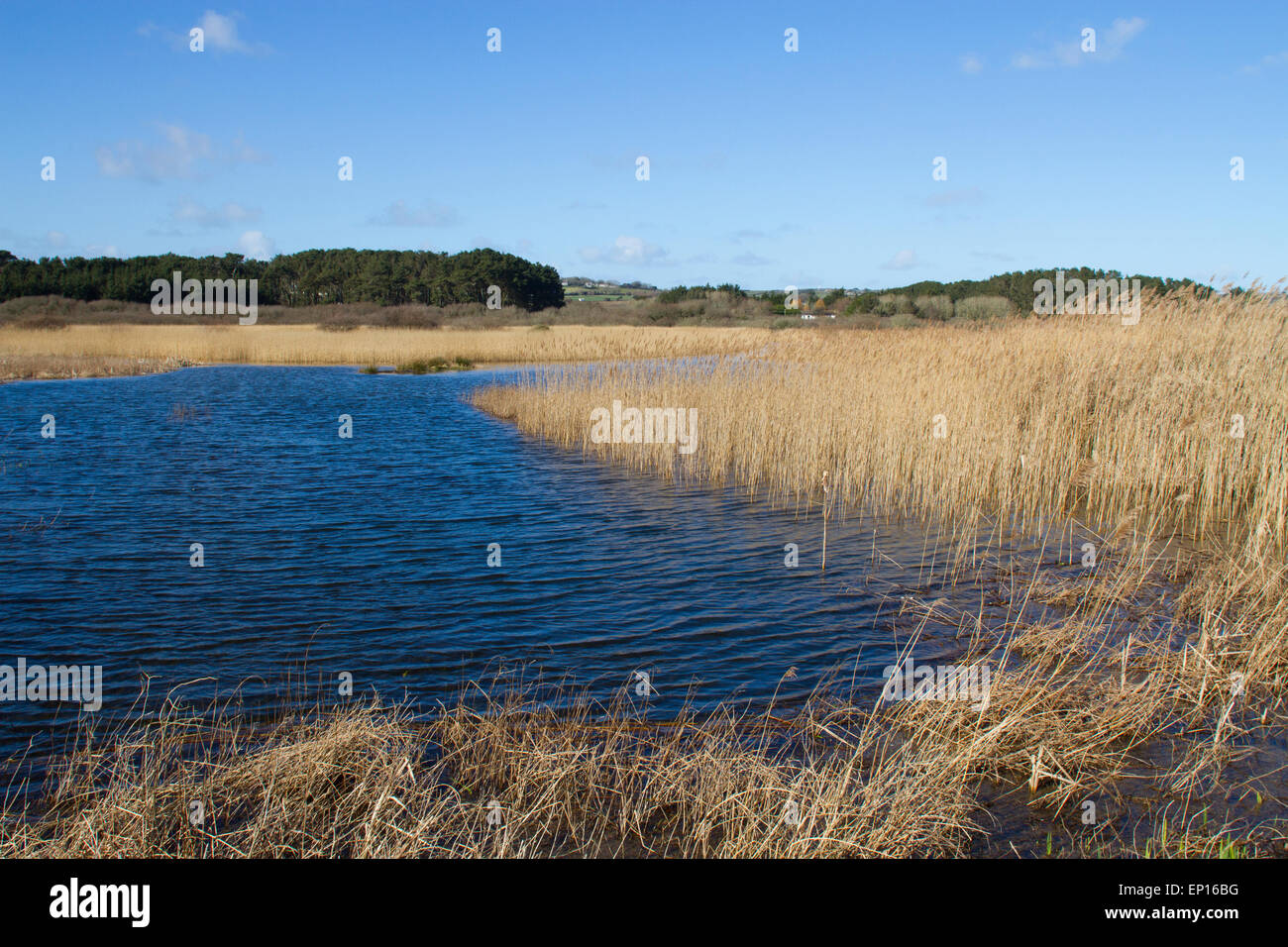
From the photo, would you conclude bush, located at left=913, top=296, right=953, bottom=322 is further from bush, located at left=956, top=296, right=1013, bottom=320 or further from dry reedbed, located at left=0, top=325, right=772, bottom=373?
dry reedbed, located at left=0, top=325, right=772, bottom=373

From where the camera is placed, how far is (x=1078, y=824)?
391 cm

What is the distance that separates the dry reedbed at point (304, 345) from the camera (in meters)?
33.3

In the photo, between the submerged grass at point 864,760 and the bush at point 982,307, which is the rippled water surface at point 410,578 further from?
the bush at point 982,307

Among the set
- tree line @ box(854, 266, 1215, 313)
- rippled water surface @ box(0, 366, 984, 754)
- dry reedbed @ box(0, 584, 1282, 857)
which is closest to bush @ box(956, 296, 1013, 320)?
tree line @ box(854, 266, 1215, 313)

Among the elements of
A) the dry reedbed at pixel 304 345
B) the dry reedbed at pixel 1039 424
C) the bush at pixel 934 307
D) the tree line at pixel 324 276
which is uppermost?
the tree line at pixel 324 276

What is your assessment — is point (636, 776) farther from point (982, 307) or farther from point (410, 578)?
point (982, 307)

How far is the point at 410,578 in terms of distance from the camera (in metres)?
8.18

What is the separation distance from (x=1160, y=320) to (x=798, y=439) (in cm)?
622

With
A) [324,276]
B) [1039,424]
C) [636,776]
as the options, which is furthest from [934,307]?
[324,276]

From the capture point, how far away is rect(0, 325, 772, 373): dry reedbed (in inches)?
1310

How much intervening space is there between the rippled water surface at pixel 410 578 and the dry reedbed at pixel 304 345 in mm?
18338

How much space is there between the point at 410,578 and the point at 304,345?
32874 millimetres

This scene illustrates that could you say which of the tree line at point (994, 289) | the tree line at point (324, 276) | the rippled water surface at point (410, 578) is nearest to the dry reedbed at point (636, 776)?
the rippled water surface at point (410, 578)
